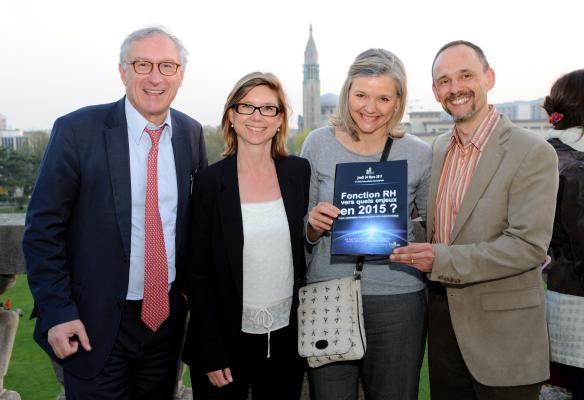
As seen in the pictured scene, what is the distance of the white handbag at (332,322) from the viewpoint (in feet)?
7.79

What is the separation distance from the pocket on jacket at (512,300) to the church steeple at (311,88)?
11950 cm

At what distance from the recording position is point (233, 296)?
2.45 meters

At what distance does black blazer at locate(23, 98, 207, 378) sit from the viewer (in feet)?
7.59

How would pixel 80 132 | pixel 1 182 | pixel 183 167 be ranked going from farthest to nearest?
pixel 1 182 → pixel 183 167 → pixel 80 132

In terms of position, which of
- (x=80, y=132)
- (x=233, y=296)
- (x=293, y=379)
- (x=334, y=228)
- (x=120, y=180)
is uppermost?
(x=80, y=132)

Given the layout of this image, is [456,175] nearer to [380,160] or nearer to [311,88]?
[380,160]

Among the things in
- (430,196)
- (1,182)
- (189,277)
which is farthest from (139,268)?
(1,182)

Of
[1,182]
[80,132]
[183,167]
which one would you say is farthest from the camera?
[1,182]

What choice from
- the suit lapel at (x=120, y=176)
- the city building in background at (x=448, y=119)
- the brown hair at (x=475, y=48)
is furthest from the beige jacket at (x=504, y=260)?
the city building in background at (x=448, y=119)

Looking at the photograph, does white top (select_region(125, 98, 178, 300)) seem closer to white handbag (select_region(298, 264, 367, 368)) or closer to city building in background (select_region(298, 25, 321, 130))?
white handbag (select_region(298, 264, 367, 368))

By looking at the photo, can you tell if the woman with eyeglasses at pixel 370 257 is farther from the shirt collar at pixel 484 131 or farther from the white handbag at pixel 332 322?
the shirt collar at pixel 484 131

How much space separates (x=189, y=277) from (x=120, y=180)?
0.50 meters

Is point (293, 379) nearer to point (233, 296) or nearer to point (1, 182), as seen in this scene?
point (233, 296)

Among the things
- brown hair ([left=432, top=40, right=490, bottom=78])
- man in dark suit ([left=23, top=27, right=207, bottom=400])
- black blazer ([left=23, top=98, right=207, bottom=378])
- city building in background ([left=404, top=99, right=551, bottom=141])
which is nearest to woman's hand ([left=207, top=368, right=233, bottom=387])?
man in dark suit ([left=23, top=27, right=207, bottom=400])
